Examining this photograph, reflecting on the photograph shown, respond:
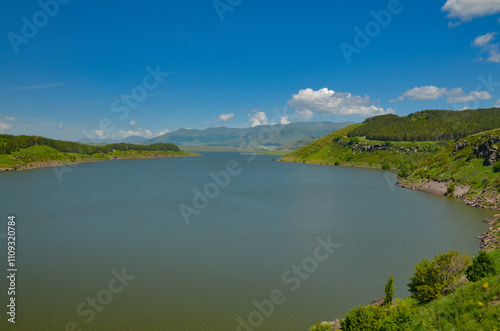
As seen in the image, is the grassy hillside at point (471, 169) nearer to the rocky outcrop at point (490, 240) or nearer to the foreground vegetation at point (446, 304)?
the rocky outcrop at point (490, 240)

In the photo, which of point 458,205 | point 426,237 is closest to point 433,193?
point 458,205

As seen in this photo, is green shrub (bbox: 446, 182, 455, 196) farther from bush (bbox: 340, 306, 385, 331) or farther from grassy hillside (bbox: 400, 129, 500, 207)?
bush (bbox: 340, 306, 385, 331)

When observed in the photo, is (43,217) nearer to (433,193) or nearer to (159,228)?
(159,228)

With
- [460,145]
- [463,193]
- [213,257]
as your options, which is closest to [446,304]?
[213,257]

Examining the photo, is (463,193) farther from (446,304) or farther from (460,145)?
(446,304)
